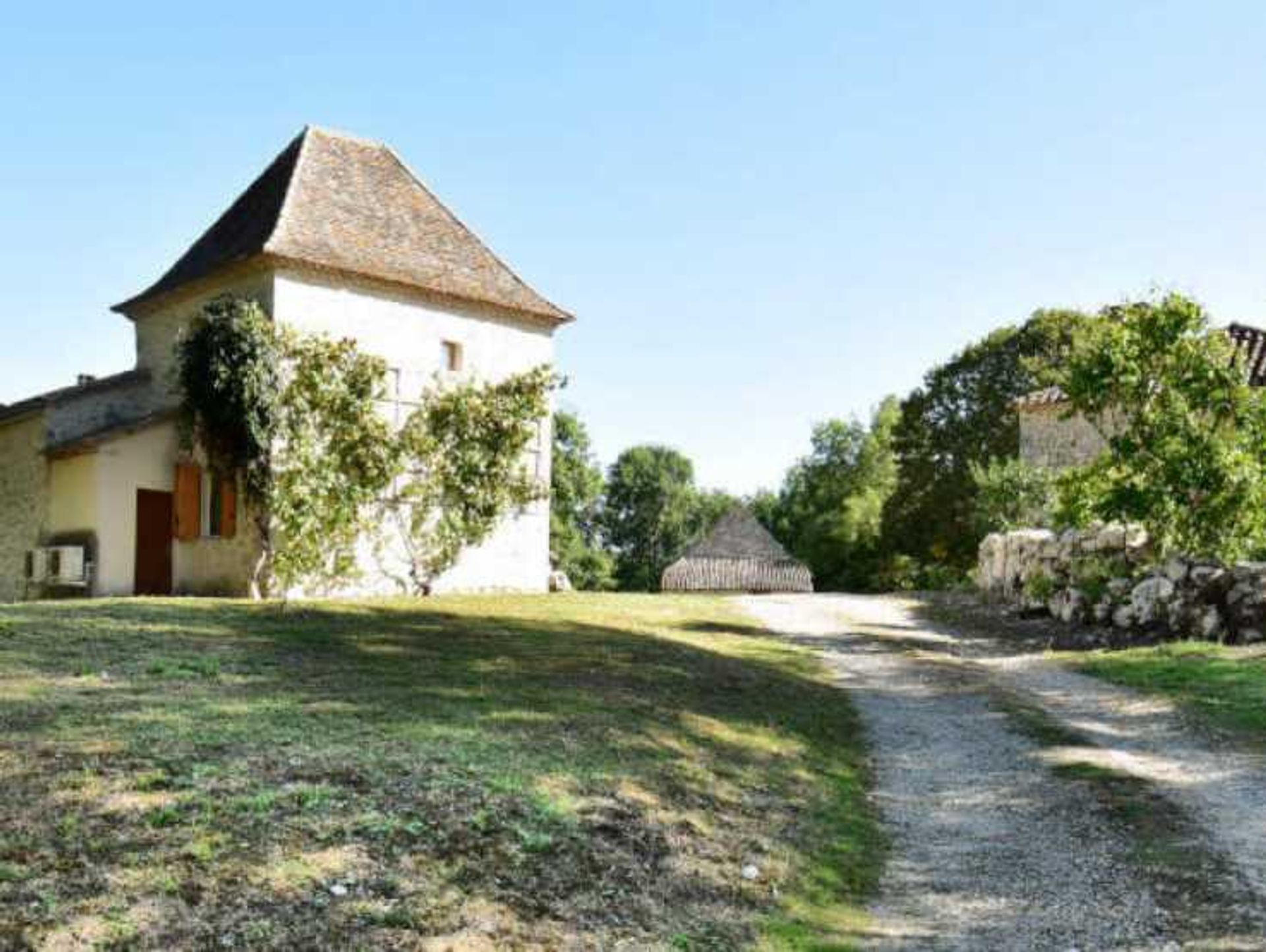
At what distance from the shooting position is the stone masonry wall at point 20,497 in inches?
878

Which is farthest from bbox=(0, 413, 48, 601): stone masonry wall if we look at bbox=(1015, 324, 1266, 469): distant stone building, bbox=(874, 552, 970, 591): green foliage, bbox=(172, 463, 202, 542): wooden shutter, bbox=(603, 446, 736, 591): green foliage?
bbox=(603, 446, 736, 591): green foliage

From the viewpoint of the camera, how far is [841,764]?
9391 millimetres

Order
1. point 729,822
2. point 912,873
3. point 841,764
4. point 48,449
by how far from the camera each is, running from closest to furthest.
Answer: point 912,873, point 729,822, point 841,764, point 48,449

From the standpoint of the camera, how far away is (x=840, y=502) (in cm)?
6425

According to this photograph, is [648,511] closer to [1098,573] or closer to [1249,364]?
[1249,364]

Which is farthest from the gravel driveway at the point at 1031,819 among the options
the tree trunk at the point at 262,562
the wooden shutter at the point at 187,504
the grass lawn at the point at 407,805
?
the wooden shutter at the point at 187,504

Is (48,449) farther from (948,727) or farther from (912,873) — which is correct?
(912,873)

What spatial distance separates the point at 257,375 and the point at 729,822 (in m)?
14.9

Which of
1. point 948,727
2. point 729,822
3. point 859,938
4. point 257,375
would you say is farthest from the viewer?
point 257,375

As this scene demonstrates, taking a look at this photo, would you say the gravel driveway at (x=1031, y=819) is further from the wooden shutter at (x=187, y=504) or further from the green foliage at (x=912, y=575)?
the green foliage at (x=912, y=575)

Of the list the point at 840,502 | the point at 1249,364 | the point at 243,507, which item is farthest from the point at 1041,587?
the point at 840,502

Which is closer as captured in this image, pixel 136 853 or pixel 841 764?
pixel 136 853

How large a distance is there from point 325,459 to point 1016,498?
19790 millimetres

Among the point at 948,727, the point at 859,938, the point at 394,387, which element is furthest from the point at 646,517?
the point at 859,938
